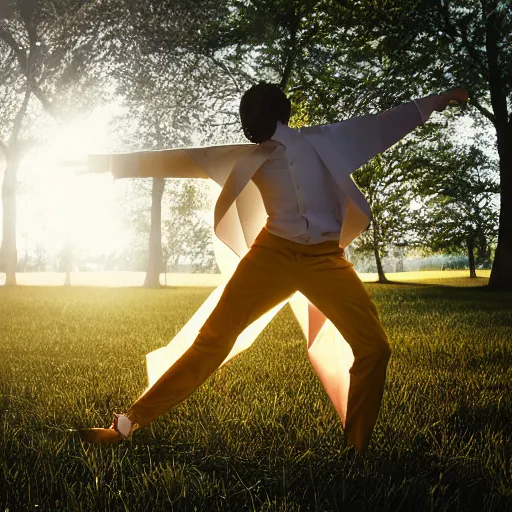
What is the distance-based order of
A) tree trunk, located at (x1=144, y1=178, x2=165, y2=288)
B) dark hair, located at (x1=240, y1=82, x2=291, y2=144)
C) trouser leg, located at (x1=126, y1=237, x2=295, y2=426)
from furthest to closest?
1. tree trunk, located at (x1=144, y1=178, x2=165, y2=288)
2. dark hair, located at (x1=240, y1=82, x2=291, y2=144)
3. trouser leg, located at (x1=126, y1=237, x2=295, y2=426)

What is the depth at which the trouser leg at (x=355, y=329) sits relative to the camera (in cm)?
309

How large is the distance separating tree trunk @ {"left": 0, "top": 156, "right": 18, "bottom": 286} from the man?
27.3 metres

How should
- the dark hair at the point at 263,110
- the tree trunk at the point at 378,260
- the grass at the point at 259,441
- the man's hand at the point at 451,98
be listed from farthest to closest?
the tree trunk at the point at 378,260
the man's hand at the point at 451,98
the dark hair at the point at 263,110
the grass at the point at 259,441

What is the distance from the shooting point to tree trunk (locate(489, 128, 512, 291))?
19969 mm

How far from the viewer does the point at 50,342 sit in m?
8.45

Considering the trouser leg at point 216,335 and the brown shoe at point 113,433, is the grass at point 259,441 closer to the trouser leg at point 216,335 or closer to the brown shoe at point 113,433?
the brown shoe at point 113,433

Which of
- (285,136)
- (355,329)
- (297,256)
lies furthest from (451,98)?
(355,329)

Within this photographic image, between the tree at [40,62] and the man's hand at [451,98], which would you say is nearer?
the man's hand at [451,98]

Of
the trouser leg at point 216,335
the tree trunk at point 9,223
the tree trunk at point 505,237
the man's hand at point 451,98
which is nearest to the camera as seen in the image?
the trouser leg at point 216,335

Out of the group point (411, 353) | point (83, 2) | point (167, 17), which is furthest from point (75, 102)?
point (411, 353)

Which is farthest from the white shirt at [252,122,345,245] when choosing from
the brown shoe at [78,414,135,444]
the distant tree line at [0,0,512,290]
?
the distant tree line at [0,0,512,290]

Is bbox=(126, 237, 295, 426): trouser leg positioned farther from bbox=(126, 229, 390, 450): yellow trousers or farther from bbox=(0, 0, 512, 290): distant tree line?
bbox=(0, 0, 512, 290): distant tree line

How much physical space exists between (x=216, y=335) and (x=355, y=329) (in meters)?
0.81

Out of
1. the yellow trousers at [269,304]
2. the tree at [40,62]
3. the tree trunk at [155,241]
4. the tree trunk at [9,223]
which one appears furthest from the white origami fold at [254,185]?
the tree trunk at [155,241]
